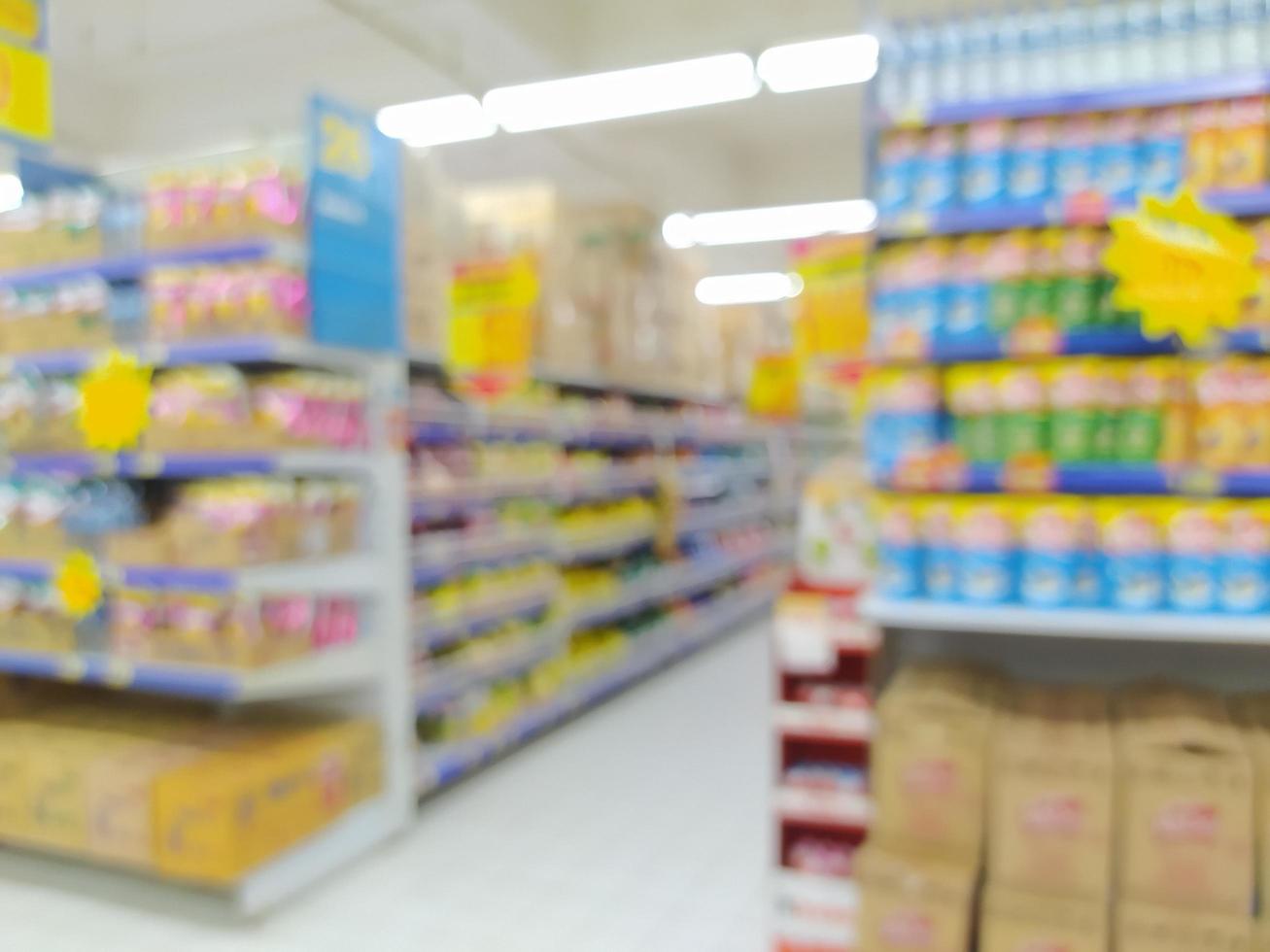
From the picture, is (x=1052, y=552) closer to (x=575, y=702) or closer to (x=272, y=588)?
(x=272, y=588)

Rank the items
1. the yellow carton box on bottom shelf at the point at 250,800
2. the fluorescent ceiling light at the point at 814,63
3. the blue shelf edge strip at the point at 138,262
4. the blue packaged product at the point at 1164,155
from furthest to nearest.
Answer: the fluorescent ceiling light at the point at 814,63 < the blue shelf edge strip at the point at 138,262 < the yellow carton box on bottom shelf at the point at 250,800 < the blue packaged product at the point at 1164,155

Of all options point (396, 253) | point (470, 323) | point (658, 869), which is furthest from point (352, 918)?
point (470, 323)

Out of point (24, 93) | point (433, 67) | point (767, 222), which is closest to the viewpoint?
point (24, 93)

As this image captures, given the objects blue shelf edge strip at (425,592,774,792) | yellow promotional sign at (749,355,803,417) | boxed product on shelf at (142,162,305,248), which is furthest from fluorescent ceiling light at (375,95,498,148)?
blue shelf edge strip at (425,592,774,792)

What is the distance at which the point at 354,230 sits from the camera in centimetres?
337

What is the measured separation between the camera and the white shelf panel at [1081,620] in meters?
2.04

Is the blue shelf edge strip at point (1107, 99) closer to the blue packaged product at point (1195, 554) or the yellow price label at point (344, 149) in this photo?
A: the blue packaged product at point (1195, 554)

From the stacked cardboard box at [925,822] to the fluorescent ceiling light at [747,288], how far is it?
1124 centimetres

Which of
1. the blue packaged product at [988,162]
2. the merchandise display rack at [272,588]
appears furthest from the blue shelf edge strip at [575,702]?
the blue packaged product at [988,162]

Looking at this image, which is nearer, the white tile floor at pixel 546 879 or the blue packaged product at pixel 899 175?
the blue packaged product at pixel 899 175

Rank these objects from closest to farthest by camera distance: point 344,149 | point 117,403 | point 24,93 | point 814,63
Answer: point 117,403 → point 344,149 → point 24,93 → point 814,63

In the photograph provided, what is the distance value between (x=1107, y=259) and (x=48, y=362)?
3.34 metres

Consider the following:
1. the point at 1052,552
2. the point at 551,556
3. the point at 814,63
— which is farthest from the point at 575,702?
the point at 814,63

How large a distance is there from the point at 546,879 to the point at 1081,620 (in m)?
2.02
